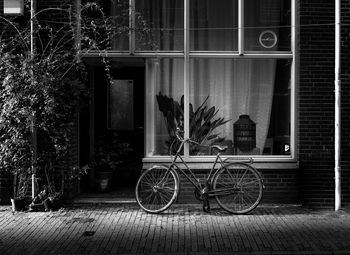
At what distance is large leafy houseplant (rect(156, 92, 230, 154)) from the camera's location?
9172 mm

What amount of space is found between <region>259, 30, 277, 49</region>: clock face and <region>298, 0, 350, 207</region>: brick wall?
1.70 ft

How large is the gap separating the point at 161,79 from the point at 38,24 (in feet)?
7.36

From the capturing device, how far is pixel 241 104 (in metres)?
9.23

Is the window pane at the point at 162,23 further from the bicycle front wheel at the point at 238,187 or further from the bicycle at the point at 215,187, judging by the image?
the bicycle front wheel at the point at 238,187

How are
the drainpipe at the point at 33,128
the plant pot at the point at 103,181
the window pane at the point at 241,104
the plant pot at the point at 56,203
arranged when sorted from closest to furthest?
the drainpipe at the point at 33,128
the plant pot at the point at 56,203
the window pane at the point at 241,104
the plant pot at the point at 103,181

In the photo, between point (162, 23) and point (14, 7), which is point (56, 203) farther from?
point (162, 23)

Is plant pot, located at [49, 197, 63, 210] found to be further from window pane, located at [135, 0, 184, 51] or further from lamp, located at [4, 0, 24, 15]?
lamp, located at [4, 0, 24, 15]

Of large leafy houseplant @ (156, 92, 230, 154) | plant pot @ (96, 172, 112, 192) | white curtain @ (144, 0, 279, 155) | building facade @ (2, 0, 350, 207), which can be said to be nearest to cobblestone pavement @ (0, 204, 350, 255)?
building facade @ (2, 0, 350, 207)

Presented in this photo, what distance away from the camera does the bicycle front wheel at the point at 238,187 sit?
8.30m

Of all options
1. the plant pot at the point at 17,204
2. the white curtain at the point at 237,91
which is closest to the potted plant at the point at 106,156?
the plant pot at the point at 17,204

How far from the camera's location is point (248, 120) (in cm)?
921

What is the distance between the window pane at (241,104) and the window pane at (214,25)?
0.88ft

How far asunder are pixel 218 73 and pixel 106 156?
9.17ft

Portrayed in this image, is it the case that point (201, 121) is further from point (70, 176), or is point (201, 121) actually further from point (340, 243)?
point (340, 243)
